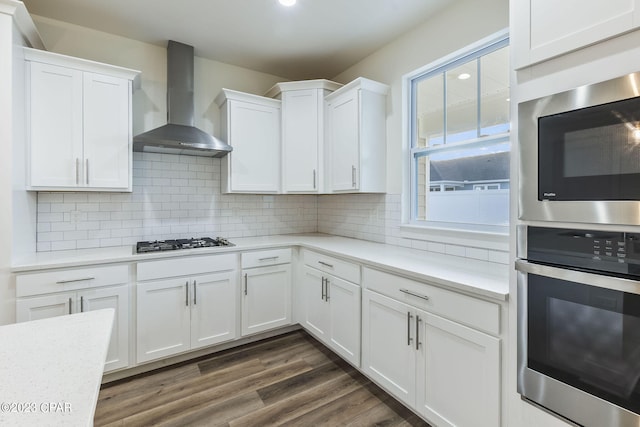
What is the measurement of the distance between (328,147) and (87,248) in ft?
7.61

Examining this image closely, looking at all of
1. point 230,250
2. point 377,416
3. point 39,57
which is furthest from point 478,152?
point 39,57

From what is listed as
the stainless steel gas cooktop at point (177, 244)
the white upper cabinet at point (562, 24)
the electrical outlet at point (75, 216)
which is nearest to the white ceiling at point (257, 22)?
the white upper cabinet at point (562, 24)

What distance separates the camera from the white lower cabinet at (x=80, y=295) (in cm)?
204

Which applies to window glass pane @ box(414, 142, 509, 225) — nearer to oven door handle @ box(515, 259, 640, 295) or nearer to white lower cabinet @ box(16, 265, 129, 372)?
oven door handle @ box(515, 259, 640, 295)

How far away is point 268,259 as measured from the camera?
9.71 feet

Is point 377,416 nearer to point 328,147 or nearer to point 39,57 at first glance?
point 328,147

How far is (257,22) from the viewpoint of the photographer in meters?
2.54

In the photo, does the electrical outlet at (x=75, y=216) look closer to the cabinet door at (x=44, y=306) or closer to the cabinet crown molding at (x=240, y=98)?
the cabinet door at (x=44, y=306)

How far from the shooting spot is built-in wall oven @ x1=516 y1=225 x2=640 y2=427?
1.02m

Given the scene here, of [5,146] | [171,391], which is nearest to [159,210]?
[5,146]

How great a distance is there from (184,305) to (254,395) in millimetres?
912

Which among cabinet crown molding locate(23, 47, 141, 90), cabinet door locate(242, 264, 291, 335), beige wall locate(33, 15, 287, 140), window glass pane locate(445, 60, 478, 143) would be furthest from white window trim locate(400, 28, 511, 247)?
cabinet crown molding locate(23, 47, 141, 90)

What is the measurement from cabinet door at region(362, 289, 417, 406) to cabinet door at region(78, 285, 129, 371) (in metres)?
1.76

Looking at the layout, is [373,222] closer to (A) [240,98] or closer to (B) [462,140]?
(B) [462,140]
